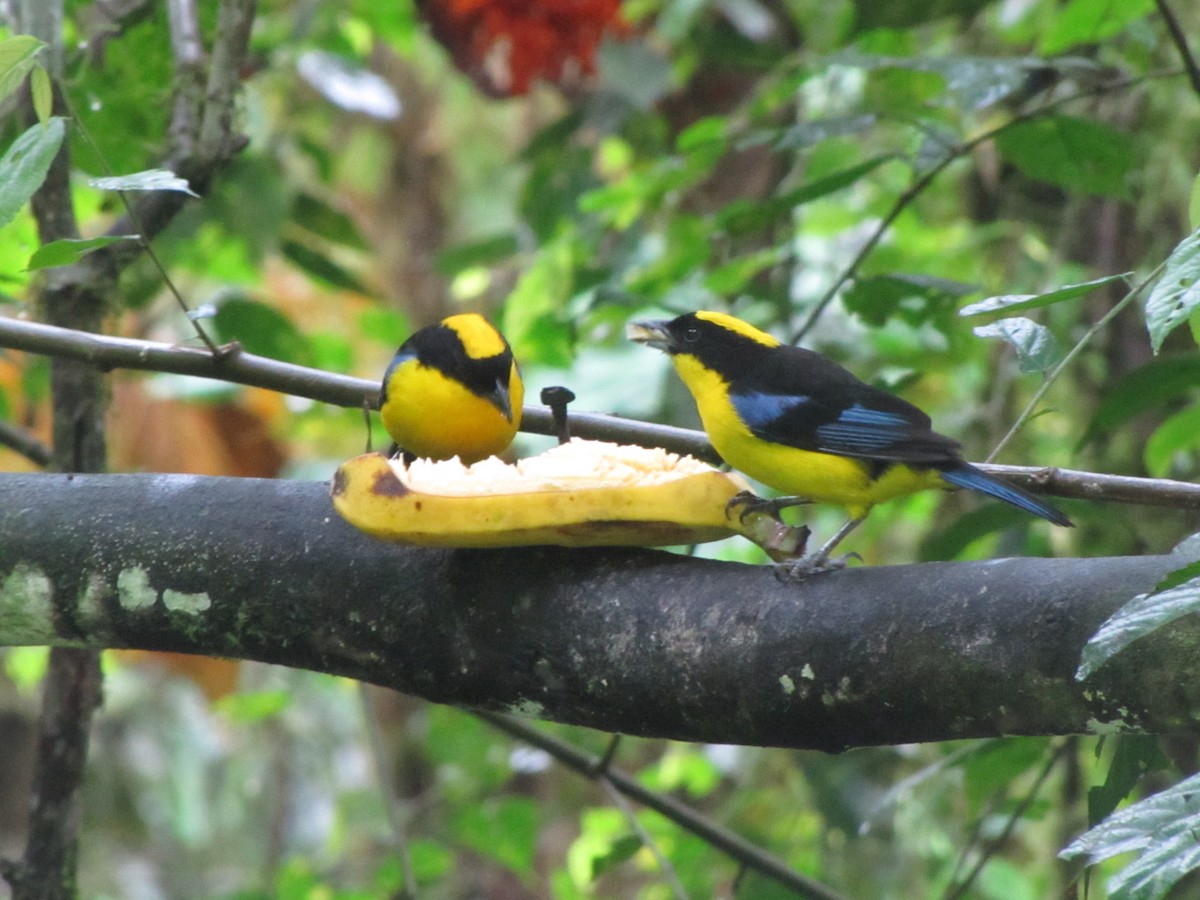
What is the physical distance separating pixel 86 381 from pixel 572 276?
1.64 m

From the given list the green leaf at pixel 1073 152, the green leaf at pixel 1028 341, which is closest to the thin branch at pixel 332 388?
the green leaf at pixel 1028 341

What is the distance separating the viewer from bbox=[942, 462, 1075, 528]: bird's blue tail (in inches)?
95.0

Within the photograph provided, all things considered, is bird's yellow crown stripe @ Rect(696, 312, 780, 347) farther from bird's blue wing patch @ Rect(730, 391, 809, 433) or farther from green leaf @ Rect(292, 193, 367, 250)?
green leaf @ Rect(292, 193, 367, 250)

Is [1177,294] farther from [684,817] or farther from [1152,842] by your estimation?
[684,817]

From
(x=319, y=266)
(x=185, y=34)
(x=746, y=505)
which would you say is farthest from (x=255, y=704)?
(x=746, y=505)

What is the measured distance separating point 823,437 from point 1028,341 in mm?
676

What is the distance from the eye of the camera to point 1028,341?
214 centimetres

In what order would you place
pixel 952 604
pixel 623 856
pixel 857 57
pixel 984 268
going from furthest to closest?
pixel 984 268, pixel 623 856, pixel 857 57, pixel 952 604

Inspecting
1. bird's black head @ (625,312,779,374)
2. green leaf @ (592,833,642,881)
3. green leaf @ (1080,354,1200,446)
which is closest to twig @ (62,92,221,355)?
bird's black head @ (625,312,779,374)

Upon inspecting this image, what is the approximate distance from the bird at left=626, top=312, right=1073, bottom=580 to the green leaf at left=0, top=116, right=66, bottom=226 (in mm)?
1353

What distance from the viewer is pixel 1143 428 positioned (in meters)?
4.64

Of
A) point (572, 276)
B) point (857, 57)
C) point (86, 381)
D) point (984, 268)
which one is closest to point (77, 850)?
point (86, 381)

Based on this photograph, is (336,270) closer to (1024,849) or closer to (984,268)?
(984,268)

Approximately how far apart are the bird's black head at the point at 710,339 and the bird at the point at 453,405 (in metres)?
0.36
